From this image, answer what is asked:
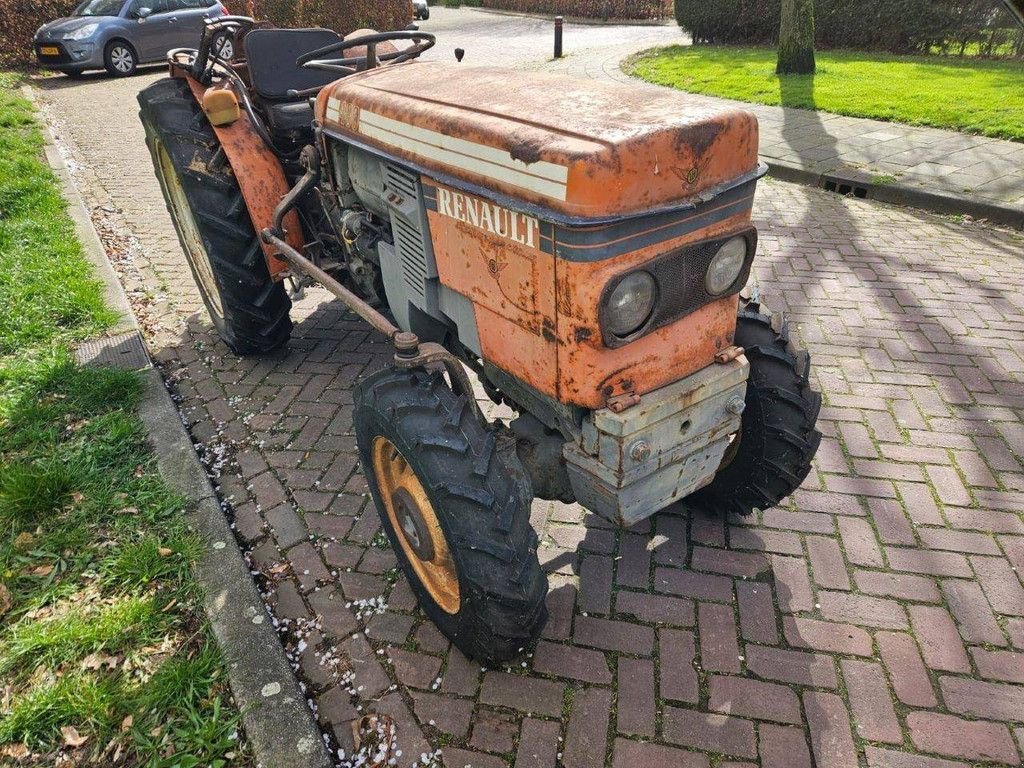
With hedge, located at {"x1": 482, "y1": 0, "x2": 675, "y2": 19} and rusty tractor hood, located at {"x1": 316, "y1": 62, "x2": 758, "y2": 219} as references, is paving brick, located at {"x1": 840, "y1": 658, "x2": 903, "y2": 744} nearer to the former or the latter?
rusty tractor hood, located at {"x1": 316, "y1": 62, "x2": 758, "y2": 219}

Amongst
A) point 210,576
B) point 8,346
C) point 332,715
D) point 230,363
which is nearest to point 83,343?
point 8,346

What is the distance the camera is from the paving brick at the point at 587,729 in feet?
6.20

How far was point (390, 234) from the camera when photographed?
2.63 meters

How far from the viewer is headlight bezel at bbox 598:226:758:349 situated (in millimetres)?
1687

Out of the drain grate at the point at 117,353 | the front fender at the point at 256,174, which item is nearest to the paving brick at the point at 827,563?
the front fender at the point at 256,174

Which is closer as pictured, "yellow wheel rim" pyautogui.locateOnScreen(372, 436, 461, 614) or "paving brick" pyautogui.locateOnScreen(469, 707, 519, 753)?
"paving brick" pyautogui.locateOnScreen(469, 707, 519, 753)

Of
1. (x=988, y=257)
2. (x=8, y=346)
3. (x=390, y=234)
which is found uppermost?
(x=390, y=234)

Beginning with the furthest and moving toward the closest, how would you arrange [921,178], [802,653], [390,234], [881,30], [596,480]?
[881,30], [921,178], [390,234], [802,653], [596,480]

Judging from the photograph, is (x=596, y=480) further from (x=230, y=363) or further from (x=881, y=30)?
(x=881, y=30)

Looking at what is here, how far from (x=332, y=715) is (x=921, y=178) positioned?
6655 mm

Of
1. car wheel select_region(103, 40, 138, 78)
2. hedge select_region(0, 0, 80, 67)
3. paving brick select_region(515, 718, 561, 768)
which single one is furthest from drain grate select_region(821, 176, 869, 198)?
hedge select_region(0, 0, 80, 67)

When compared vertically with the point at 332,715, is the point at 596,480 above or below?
above

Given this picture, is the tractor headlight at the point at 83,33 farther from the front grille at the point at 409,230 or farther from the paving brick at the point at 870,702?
A: the paving brick at the point at 870,702

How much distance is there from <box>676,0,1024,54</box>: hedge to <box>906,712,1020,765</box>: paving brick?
12042 mm
